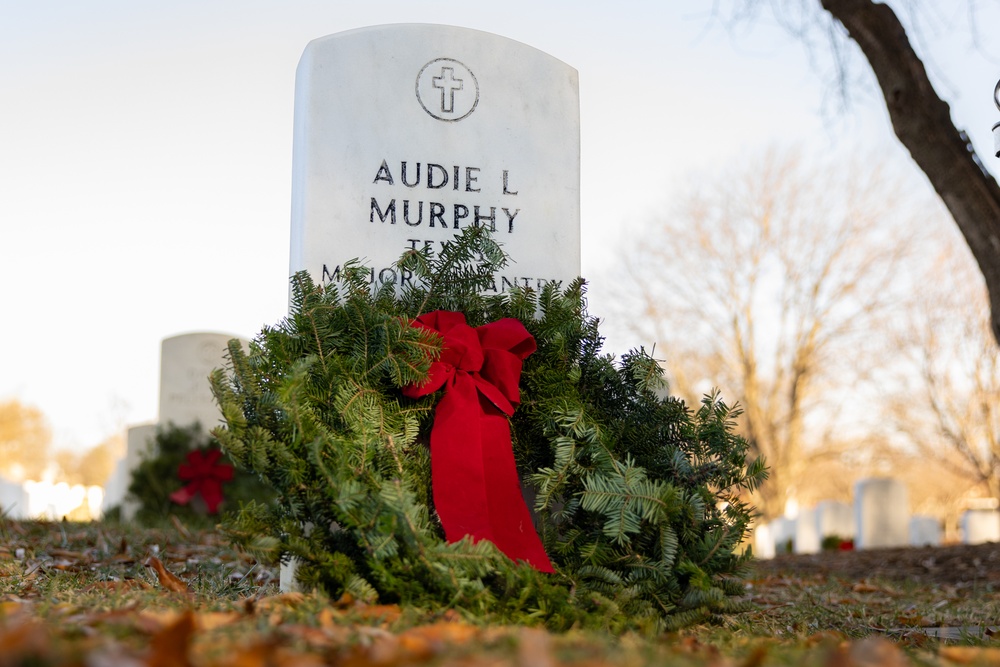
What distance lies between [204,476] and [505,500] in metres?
5.35

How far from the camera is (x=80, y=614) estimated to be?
198 centimetres

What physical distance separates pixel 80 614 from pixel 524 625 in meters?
1.05

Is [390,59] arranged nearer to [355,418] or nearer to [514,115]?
[514,115]

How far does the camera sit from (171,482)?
301 inches

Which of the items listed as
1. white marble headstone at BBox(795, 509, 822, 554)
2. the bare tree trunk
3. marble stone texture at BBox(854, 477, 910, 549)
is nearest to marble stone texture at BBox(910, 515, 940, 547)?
marble stone texture at BBox(854, 477, 910, 549)

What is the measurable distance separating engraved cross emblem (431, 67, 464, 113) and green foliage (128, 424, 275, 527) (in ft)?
14.8

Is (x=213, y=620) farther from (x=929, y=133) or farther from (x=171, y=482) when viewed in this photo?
(x=171, y=482)

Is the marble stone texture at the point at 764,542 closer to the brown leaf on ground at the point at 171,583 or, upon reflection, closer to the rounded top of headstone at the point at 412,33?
the rounded top of headstone at the point at 412,33

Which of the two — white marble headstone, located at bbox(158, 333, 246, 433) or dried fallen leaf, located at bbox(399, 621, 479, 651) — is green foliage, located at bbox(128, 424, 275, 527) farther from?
dried fallen leaf, located at bbox(399, 621, 479, 651)

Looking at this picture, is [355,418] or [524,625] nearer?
[524,625]

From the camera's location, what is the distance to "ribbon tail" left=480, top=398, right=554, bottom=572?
2.76 meters

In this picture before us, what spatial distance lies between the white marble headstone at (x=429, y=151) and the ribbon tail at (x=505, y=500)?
90 centimetres

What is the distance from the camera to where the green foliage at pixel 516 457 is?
7.94 ft

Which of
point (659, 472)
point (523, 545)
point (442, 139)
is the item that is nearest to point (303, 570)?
point (523, 545)
